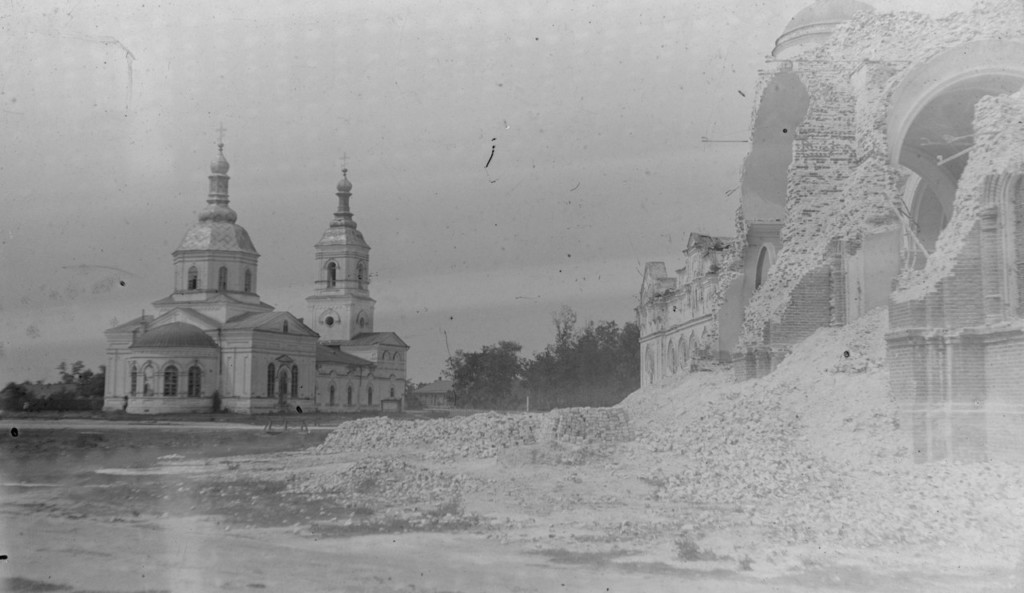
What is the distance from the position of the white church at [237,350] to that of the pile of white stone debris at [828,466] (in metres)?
15.8

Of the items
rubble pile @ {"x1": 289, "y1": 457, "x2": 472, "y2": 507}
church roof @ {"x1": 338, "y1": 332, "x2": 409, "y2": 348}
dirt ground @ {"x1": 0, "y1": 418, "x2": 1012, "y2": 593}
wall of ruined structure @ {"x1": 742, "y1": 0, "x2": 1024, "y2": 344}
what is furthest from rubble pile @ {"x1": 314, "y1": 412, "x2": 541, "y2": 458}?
church roof @ {"x1": 338, "y1": 332, "x2": 409, "y2": 348}

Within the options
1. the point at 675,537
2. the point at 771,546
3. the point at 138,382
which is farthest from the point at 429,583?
→ the point at 138,382

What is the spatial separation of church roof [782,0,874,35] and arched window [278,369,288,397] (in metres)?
18.8

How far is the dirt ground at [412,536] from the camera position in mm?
6809

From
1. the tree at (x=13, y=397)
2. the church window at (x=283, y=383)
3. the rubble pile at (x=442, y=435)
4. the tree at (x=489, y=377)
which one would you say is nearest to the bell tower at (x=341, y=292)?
the church window at (x=283, y=383)

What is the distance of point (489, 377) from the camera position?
19.9 metres

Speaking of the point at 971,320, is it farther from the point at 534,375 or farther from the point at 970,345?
the point at 534,375

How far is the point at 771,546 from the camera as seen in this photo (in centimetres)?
749

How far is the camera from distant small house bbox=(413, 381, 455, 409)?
21.8 metres

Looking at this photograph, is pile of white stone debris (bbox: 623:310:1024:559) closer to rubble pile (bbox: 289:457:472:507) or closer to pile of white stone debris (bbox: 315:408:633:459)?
pile of white stone debris (bbox: 315:408:633:459)

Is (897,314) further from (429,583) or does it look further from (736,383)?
(429,583)

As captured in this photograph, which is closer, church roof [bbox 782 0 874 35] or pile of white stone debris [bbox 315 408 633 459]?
pile of white stone debris [bbox 315 408 633 459]

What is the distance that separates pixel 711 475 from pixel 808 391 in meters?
3.42

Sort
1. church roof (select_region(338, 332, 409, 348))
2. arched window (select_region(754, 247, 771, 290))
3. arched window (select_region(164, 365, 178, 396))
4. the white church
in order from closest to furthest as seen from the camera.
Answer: arched window (select_region(754, 247, 771, 290))
the white church
arched window (select_region(164, 365, 178, 396))
church roof (select_region(338, 332, 409, 348))
